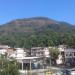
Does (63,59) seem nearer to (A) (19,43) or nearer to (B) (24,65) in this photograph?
(B) (24,65)

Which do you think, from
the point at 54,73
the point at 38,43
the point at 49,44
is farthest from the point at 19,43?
the point at 54,73

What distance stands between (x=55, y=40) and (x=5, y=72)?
2772 inches

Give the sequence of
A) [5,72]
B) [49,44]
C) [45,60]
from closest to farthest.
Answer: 1. [5,72]
2. [45,60]
3. [49,44]

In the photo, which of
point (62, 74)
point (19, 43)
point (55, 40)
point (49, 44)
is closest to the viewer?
point (62, 74)

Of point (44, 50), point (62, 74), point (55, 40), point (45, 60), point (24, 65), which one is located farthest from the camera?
point (55, 40)

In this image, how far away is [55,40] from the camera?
3861 inches

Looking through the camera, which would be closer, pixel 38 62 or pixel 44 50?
pixel 38 62

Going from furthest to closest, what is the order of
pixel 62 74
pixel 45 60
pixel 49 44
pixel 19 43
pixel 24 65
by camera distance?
pixel 19 43
pixel 49 44
pixel 45 60
pixel 24 65
pixel 62 74

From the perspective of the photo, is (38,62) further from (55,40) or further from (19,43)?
(19,43)

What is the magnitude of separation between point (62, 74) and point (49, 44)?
57.1 m

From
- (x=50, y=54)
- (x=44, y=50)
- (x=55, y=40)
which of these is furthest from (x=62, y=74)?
(x=55, y=40)

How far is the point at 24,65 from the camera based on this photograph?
180 ft

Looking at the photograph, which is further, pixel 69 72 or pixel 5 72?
pixel 69 72

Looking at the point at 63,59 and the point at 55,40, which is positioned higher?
the point at 55,40
